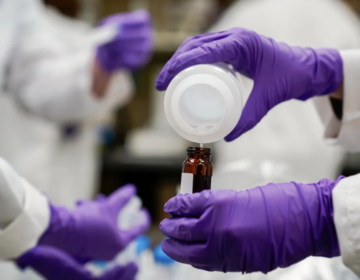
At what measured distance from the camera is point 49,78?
1.52 m

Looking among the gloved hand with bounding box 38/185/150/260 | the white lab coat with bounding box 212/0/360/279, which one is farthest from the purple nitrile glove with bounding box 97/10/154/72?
the gloved hand with bounding box 38/185/150/260

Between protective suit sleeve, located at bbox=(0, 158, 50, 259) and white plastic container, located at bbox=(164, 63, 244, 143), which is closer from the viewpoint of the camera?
white plastic container, located at bbox=(164, 63, 244, 143)

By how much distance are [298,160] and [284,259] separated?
4.07 feet

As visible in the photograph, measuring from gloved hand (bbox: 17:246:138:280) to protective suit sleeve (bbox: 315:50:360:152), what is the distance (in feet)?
1.66

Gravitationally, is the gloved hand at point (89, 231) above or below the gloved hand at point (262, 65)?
below

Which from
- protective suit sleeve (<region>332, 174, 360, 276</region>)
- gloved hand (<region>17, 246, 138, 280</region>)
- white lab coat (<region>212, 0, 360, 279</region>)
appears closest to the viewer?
protective suit sleeve (<region>332, 174, 360, 276</region>)

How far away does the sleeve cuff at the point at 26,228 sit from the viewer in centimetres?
71

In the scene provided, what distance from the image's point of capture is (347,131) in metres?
0.84

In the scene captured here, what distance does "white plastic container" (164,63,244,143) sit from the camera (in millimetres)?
569

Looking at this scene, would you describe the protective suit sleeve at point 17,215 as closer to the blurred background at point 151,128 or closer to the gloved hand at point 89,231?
the gloved hand at point 89,231

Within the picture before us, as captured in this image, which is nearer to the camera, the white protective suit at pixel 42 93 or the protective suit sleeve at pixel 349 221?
the protective suit sleeve at pixel 349 221

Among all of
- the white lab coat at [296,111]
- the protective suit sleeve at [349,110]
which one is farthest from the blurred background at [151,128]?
the protective suit sleeve at [349,110]

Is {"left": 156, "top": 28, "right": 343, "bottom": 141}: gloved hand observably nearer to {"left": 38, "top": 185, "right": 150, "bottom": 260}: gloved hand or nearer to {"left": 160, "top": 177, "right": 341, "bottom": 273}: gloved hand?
{"left": 160, "top": 177, "right": 341, "bottom": 273}: gloved hand

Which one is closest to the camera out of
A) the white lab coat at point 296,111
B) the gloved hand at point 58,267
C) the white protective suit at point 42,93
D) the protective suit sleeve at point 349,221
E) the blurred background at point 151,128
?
the protective suit sleeve at point 349,221
